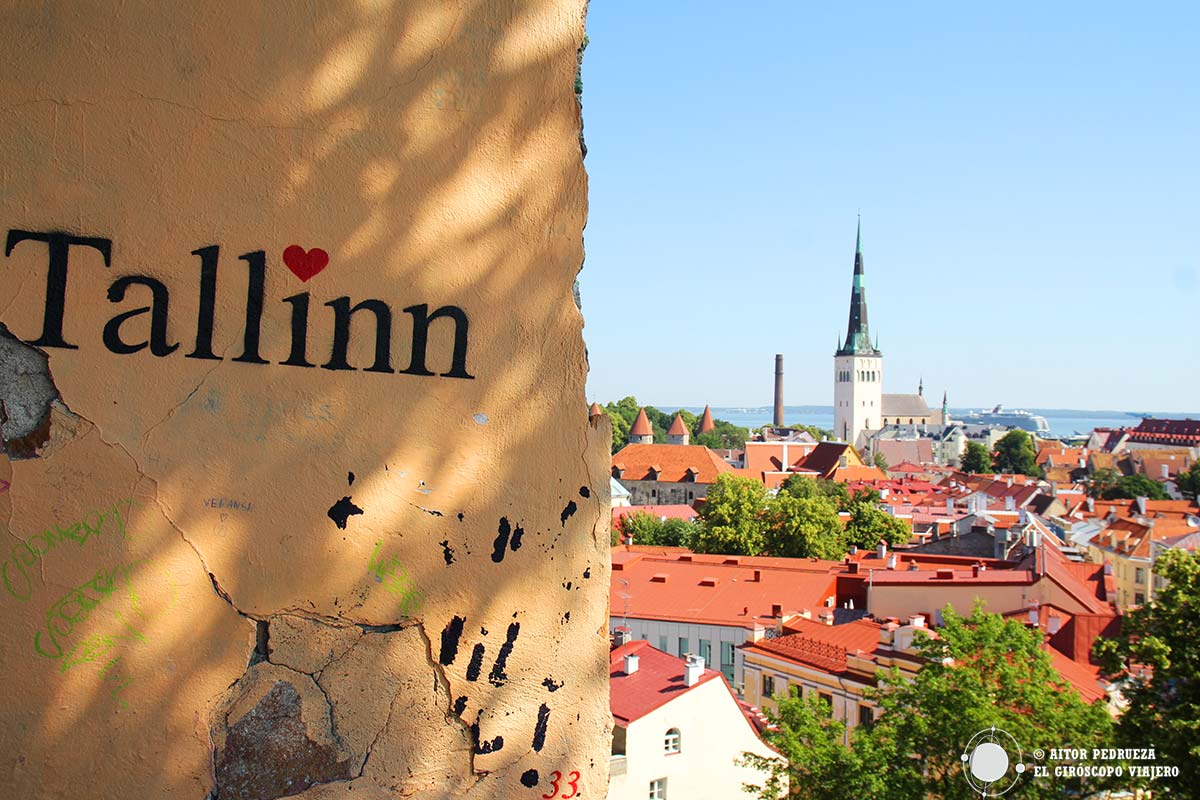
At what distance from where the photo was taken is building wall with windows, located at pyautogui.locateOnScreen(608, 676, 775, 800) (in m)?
18.8

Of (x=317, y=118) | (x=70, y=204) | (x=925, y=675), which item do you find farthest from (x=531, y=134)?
(x=925, y=675)

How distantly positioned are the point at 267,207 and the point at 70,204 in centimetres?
40

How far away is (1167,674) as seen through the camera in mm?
16188

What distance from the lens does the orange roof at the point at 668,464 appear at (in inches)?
3076

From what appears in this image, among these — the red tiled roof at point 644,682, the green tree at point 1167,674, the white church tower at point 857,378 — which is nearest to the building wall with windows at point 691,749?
the red tiled roof at point 644,682

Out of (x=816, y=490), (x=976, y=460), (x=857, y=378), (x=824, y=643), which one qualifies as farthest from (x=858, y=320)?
(x=824, y=643)

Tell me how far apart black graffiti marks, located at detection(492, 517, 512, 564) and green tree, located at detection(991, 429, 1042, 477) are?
355 ft

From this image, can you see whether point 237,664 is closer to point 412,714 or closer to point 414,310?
point 412,714

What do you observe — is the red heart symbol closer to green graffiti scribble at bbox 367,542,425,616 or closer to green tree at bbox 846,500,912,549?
green graffiti scribble at bbox 367,542,425,616

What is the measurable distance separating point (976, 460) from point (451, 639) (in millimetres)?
110843

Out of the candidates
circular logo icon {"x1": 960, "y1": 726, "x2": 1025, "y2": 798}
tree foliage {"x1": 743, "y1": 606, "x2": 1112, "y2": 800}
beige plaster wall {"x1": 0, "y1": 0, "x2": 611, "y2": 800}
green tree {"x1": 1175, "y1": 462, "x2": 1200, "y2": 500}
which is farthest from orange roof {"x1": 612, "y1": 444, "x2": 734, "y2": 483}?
beige plaster wall {"x1": 0, "y1": 0, "x2": 611, "y2": 800}

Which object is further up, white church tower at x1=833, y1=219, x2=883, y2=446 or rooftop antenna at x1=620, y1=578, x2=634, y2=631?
white church tower at x1=833, y1=219, x2=883, y2=446

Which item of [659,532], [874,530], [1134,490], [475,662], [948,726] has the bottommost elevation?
[659,532]

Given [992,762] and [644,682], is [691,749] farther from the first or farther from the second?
[992,762]
